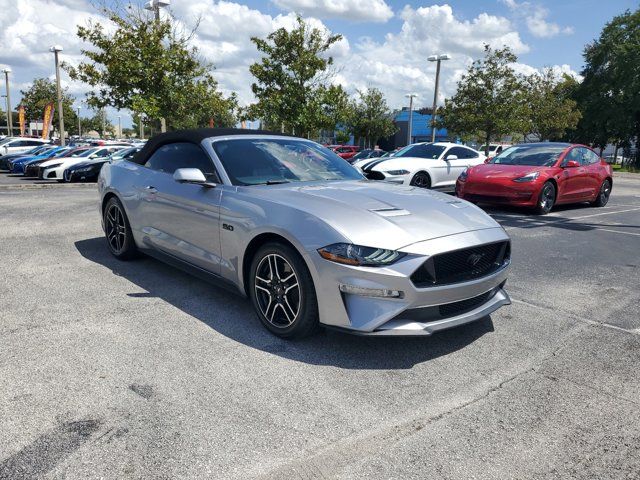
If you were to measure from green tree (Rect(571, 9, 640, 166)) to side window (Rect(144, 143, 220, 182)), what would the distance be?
154 ft

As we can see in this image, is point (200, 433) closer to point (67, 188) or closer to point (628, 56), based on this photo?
point (67, 188)

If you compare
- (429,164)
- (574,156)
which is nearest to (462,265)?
(574,156)

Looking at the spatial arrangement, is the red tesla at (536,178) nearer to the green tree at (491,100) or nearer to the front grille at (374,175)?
the front grille at (374,175)

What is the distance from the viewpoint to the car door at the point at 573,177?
1059 cm

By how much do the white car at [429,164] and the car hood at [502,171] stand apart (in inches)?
88.6

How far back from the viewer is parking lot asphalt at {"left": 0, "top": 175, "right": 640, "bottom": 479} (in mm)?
2340

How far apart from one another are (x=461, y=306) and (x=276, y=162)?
2.06m

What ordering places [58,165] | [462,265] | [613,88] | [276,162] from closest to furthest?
[462,265], [276,162], [58,165], [613,88]

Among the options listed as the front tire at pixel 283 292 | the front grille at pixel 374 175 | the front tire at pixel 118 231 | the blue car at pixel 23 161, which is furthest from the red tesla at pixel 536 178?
the blue car at pixel 23 161

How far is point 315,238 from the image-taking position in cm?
332

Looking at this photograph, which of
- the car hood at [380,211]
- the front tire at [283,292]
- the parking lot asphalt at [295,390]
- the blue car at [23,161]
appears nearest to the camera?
the parking lot asphalt at [295,390]

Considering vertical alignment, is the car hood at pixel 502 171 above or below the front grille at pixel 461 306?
above

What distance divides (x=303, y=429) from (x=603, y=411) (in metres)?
1.66

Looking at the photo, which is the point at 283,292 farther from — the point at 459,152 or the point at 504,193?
the point at 459,152
